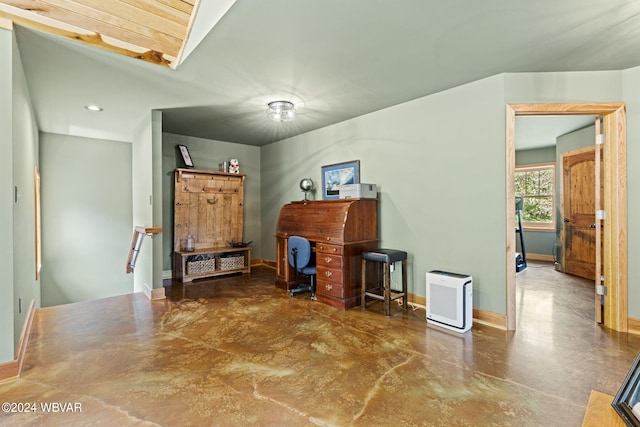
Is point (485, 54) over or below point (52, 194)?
over

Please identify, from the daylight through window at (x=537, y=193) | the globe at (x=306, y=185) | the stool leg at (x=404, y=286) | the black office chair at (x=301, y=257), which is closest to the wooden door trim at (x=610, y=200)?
the stool leg at (x=404, y=286)

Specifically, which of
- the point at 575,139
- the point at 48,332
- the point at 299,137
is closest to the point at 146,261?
the point at 48,332

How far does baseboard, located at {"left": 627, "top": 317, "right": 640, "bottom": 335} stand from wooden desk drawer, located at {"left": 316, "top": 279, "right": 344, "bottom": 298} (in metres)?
2.75

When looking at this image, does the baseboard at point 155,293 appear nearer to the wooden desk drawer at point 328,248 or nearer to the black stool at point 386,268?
the wooden desk drawer at point 328,248

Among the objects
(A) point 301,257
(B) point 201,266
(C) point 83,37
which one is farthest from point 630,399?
(B) point 201,266

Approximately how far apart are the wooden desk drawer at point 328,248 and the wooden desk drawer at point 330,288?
0.38 meters

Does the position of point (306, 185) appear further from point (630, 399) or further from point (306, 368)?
point (630, 399)

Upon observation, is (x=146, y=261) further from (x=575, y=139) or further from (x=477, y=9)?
(x=575, y=139)

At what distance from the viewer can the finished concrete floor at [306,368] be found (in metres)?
1.72

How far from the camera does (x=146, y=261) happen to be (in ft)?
13.7

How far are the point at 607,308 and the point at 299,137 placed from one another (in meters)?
4.67

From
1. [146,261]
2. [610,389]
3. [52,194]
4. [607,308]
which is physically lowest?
[610,389]

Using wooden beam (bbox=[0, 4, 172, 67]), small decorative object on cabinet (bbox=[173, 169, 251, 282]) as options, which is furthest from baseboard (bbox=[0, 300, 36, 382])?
small decorative object on cabinet (bbox=[173, 169, 251, 282])

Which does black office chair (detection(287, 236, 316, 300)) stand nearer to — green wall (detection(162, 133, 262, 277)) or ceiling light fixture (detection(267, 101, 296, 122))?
ceiling light fixture (detection(267, 101, 296, 122))
